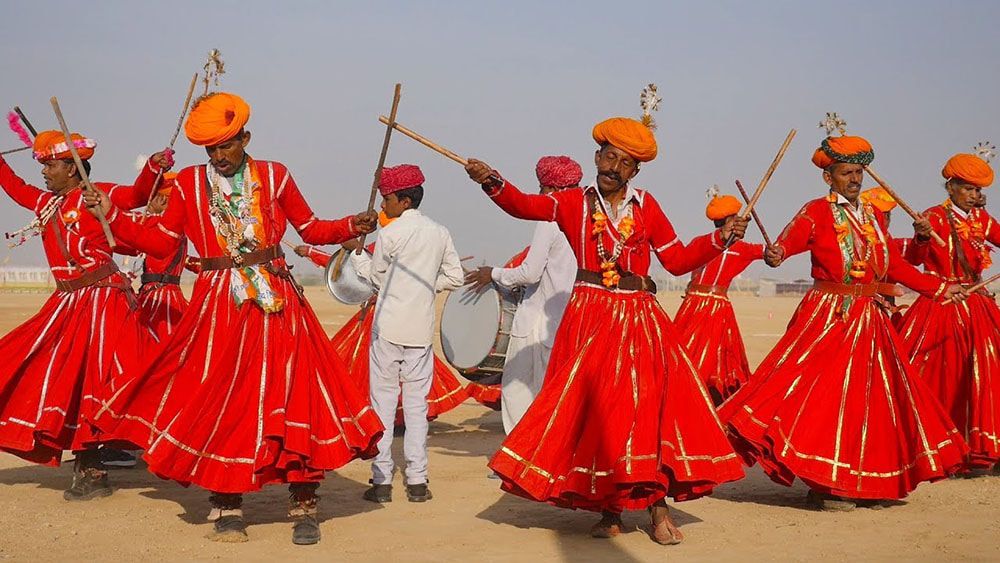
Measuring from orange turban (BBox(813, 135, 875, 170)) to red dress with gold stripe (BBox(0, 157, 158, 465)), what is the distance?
451cm

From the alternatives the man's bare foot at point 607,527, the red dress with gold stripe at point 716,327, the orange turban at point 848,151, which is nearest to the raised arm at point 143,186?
the man's bare foot at point 607,527

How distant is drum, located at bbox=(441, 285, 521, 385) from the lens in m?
10.5

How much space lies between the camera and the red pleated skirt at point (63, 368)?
8320 mm

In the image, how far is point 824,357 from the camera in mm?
8469

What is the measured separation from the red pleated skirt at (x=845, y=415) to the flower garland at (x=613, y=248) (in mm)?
1645

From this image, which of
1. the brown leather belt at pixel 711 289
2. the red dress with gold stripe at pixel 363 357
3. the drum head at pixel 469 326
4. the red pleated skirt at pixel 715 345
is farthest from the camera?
the brown leather belt at pixel 711 289

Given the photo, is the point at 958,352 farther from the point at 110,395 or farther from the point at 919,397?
the point at 110,395

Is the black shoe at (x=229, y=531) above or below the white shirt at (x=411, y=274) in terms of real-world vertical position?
below

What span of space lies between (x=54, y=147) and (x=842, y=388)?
5.48 m

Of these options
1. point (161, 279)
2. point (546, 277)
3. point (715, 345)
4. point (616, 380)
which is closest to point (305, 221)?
point (616, 380)

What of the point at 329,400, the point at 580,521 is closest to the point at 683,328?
the point at 580,521

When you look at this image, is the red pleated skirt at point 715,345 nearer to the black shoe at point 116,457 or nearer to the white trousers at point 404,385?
the white trousers at point 404,385

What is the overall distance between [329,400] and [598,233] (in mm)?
1791

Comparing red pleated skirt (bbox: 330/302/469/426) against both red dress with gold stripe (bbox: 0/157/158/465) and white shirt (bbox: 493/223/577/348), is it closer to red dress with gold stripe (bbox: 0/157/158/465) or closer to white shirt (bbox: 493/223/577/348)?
white shirt (bbox: 493/223/577/348)
